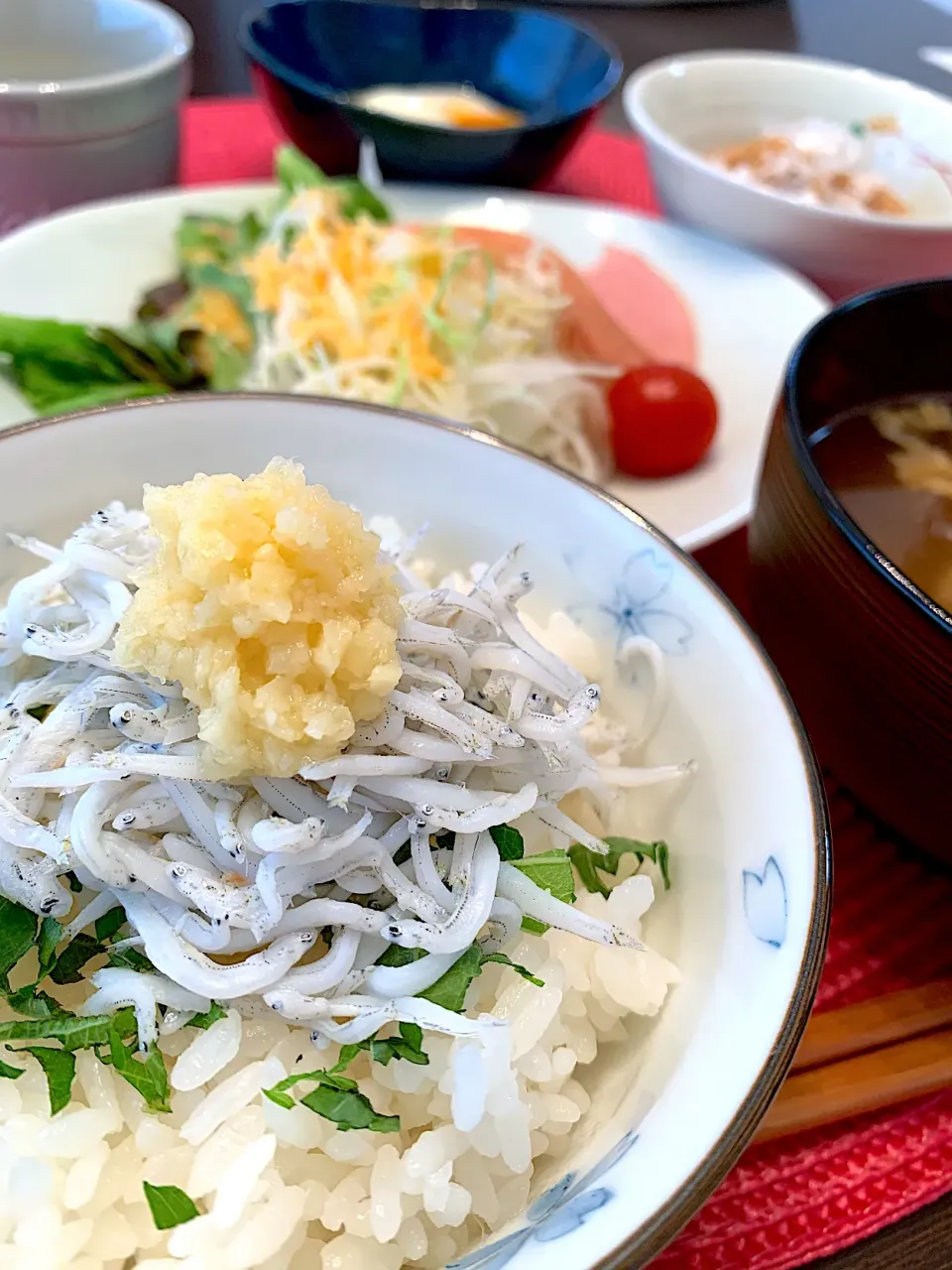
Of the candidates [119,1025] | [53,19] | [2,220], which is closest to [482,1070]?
[119,1025]

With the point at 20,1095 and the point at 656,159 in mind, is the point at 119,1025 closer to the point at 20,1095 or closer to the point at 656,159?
the point at 20,1095

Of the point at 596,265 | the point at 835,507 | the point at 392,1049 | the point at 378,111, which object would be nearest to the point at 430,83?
the point at 378,111

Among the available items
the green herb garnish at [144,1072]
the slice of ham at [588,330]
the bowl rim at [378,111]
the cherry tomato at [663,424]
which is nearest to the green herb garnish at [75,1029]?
the green herb garnish at [144,1072]

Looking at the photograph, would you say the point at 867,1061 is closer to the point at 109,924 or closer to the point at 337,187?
the point at 109,924

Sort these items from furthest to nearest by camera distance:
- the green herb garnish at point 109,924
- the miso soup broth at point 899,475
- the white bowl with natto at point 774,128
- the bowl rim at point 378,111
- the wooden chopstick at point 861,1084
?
the bowl rim at point 378,111 → the white bowl with natto at point 774,128 → the miso soup broth at point 899,475 → the wooden chopstick at point 861,1084 → the green herb garnish at point 109,924

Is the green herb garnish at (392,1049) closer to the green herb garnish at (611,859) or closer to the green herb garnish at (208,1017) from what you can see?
the green herb garnish at (208,1017)

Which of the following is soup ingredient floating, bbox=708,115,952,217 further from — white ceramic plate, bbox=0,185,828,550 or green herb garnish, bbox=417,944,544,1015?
green herb garnish, bbox=417,944,544,1015
